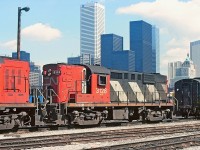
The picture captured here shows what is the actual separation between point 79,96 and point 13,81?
398cm

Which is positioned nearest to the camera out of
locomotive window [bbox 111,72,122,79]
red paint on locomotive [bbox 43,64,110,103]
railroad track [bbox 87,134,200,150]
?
railroad track [bbox 87,134,200,150]

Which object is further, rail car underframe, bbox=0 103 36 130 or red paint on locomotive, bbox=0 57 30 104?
red paint on locomotive, bbox=0 57 30 104

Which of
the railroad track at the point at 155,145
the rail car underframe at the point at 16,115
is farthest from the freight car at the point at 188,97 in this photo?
the railroad track at the point at 155,145

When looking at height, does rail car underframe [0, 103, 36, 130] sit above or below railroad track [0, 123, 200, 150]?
above

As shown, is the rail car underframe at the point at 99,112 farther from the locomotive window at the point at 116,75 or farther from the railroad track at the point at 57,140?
the railroad track at the point at 57,140

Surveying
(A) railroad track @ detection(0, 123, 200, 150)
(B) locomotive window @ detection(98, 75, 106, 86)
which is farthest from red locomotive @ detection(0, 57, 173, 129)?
(A) railroad track @ detection(0, 123, 200, 150)

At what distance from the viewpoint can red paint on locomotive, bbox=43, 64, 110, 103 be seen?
60.9ft

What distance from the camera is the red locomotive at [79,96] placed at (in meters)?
15.9

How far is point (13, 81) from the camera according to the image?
16.0m

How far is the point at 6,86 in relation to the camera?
1570cm

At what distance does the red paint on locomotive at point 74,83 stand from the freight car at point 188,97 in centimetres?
968

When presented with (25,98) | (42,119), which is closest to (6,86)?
(25,98)

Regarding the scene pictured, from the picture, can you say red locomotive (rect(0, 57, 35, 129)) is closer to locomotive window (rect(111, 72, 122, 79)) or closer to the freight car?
locomotive window (rect(111, 72, 122, 79))

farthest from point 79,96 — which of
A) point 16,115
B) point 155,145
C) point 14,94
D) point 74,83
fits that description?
point 155,145
